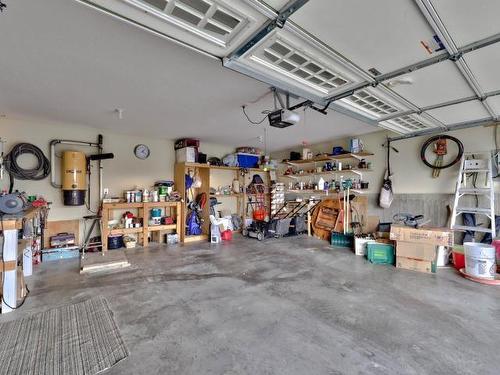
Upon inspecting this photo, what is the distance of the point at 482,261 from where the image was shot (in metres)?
3.16

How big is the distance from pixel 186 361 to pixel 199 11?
238 centimetres

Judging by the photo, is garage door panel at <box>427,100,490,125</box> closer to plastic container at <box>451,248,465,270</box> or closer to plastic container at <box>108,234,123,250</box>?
plastic container at <box>451,248,465,270</box>

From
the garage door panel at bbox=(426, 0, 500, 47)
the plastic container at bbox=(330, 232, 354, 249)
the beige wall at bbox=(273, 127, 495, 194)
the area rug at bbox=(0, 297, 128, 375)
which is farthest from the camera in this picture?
the plastic container at bbox=(330, 232, 354, 249)

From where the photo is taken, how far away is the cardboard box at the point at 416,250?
11.5 ft

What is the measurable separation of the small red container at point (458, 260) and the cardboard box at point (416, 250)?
554 mm

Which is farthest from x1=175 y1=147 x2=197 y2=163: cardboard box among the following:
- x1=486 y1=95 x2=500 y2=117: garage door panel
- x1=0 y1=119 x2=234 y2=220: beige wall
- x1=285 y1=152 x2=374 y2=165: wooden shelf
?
x1=486 y1=95 x2=500 y2=117: garage door panel

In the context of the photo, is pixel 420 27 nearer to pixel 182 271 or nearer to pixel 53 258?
pixel 182 271

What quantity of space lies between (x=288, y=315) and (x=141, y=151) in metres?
4.88

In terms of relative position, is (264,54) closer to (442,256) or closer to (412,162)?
(442,256)

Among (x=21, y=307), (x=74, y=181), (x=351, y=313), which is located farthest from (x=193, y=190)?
(x=351, y=313)

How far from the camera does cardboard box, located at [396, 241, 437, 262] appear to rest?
3.50 meters

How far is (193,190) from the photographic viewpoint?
251 inches

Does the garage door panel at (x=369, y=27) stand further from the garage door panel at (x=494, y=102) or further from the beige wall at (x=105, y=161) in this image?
the beige wall at (x=105, y=161)

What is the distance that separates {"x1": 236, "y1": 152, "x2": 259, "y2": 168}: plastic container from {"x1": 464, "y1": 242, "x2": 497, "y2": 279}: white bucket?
4.92 metres
